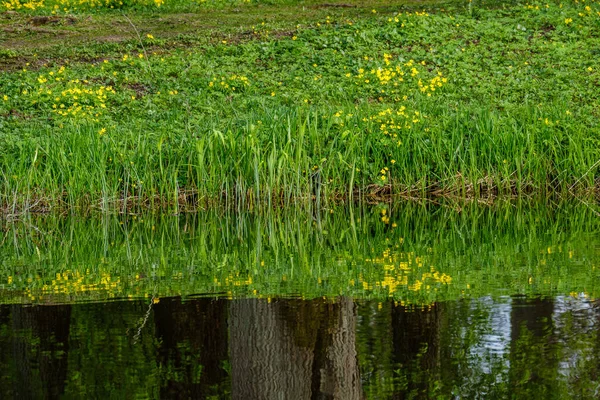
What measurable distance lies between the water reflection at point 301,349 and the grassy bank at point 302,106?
473 centimetres

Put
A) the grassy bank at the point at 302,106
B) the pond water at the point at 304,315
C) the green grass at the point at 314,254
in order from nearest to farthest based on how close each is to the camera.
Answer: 1. the pond water at the point at 304,315
2. the green grass at the point at 314,254
3. the grassy bank at the point at 302,106

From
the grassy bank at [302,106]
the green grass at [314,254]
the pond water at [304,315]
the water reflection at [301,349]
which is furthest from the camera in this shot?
the grassy bank at [302,106]

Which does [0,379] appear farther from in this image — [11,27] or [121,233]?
[11,27]

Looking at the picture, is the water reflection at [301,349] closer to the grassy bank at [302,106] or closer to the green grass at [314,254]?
the green grass at [314,254]

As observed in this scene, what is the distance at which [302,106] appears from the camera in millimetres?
13492

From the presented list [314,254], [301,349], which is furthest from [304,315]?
[314,254]

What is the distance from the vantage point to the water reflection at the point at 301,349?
5160 millimetres

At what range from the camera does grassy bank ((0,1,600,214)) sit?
453 inches

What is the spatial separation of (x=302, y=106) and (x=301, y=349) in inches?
302

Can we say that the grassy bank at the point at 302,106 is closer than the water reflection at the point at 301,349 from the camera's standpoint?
No

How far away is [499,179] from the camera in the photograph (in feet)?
39.5

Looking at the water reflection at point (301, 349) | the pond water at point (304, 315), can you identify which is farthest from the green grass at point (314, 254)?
the water reflection at point (301, 349)

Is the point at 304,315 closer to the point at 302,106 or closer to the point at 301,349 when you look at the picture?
the point at 301,349

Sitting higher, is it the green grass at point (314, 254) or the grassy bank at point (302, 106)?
the grassy bank at point (302, 106)
